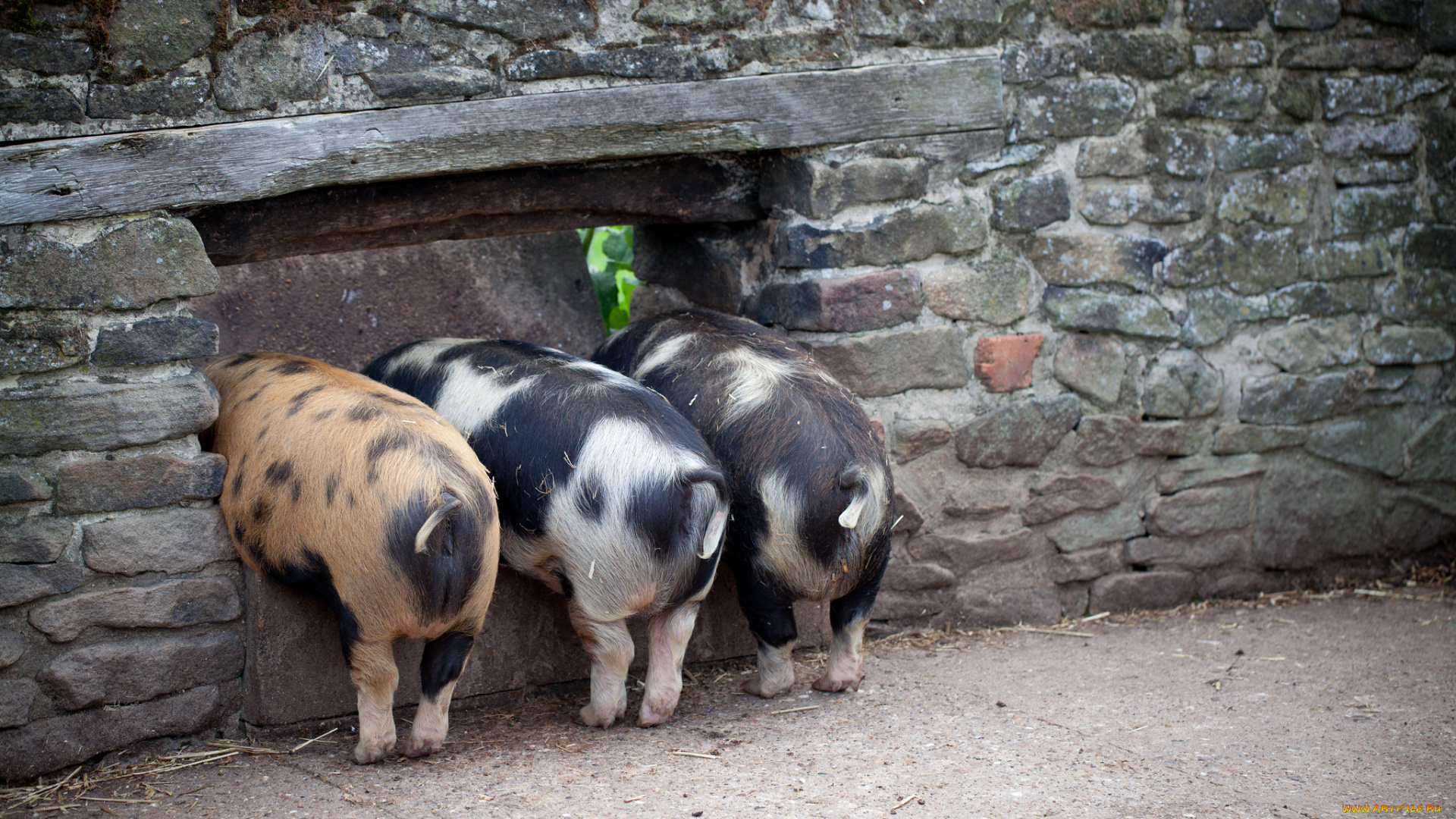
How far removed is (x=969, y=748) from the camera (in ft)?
9.23

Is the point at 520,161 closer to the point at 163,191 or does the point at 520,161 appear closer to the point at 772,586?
the point at 163,191

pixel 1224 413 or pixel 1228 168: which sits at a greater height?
pixel 1228 168

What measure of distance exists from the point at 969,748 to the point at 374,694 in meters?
1.35

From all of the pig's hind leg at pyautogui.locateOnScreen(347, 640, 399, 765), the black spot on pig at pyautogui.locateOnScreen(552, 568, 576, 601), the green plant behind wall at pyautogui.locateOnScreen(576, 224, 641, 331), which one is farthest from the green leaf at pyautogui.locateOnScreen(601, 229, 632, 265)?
the pig's hind leg at pyautogui.locateOnScreen(347, 640, 399, 765)

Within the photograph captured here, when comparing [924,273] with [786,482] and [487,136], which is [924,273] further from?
[487,136]

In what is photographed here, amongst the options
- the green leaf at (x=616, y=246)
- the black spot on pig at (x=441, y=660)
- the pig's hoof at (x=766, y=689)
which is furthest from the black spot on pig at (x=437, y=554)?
the green leaf at (x=616, y=246)

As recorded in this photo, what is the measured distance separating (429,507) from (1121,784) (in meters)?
1.56

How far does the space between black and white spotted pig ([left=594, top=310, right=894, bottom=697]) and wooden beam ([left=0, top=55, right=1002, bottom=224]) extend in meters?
0.58

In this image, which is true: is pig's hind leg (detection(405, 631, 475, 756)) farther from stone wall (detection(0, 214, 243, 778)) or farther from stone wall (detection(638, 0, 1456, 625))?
stone wall (detection(638, 0, 1456, 625))

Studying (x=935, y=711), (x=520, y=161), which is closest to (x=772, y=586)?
(x=935, y=711)

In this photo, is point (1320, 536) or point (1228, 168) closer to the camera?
point (1228, 168)

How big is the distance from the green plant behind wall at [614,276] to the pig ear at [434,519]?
2.69 metres

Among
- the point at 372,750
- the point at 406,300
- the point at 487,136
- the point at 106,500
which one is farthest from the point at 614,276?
the point at 372,750

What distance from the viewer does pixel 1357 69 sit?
382cm
